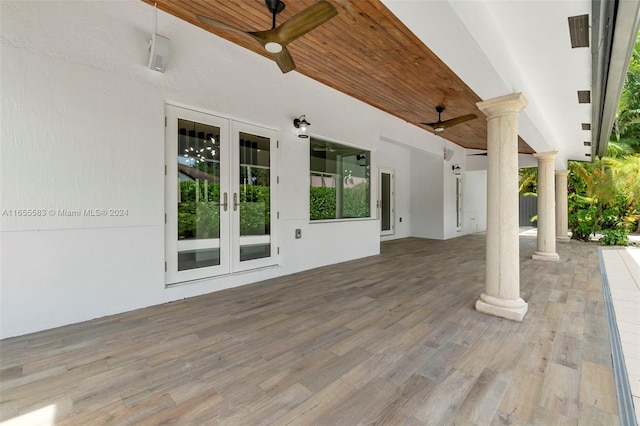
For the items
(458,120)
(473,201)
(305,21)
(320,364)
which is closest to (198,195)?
(305,21)

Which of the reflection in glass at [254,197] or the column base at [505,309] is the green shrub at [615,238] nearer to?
the column base at [505,309]

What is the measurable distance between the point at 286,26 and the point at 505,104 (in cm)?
233

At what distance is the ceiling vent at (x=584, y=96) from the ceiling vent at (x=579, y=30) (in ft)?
4.70

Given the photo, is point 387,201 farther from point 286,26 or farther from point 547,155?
point 286,26

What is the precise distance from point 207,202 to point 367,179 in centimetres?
359

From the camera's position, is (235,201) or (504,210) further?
(235,201)

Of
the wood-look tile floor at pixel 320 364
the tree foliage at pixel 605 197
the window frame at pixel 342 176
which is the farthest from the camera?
the tree foliage at pixel 605 197

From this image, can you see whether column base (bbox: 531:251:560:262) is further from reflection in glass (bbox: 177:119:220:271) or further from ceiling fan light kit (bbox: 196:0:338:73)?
reflection in glass (bbox: 177:119:220:271)

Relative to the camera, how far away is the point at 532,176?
11.2 meters

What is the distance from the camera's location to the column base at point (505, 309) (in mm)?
2908

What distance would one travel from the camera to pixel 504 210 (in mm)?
3033

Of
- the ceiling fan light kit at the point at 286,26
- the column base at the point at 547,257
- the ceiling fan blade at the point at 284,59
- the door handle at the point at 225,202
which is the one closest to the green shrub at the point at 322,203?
the door handle at the point at 225,202

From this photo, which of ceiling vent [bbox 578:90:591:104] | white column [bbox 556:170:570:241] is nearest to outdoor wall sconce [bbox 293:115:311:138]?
ceiling vent [bbox 578:90:591:104]

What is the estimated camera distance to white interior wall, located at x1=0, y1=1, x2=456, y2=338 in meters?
2.52
